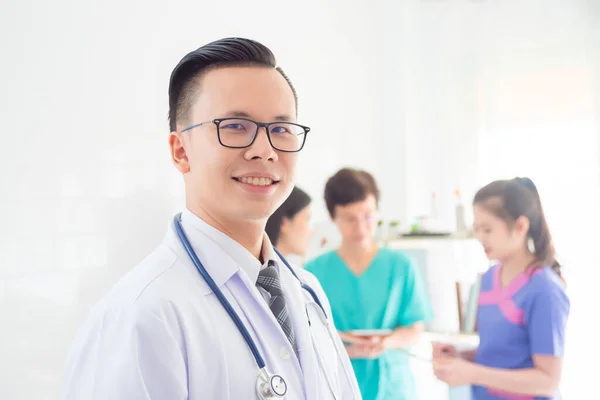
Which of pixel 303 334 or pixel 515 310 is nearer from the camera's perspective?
pixel 303 334

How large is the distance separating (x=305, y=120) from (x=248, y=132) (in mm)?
1959

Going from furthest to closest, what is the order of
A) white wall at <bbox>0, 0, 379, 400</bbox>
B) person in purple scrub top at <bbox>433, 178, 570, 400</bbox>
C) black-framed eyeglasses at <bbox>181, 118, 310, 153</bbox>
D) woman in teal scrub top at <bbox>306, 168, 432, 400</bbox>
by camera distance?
woman in teal scrub top at <bbox>306, 168, 432, 400</bbox> < person in purple scrub top at <bbox>433, 178, 570, 400</bbox> < white wall at <bbox>0, 0, 379, 400</bbox> < black-framed eyeglasses at <bbox>181, 118, 310, 153</bbox>

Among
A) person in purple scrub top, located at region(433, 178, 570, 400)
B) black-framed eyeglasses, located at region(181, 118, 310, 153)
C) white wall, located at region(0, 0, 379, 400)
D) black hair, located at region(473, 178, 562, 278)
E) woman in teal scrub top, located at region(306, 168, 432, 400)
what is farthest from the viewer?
woman in teal scrub top, located at region(306, 168, 432, 400)

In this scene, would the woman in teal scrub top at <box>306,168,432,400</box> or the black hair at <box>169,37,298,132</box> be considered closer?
the black hair at <box>169,37,298,132</box>

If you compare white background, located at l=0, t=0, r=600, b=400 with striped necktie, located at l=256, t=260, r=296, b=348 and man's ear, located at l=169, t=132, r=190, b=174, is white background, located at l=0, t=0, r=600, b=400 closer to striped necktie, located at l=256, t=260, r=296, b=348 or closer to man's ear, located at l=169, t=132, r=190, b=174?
man's ear, located at l=169, t=132, r=190, b=174

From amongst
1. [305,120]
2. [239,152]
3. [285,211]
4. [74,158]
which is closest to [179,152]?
[239,152]

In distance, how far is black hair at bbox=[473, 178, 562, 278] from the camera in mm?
1734

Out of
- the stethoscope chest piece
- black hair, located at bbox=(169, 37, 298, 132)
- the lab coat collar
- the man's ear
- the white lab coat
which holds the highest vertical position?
black hair, located at bbox=(169, 37, 298, 132)

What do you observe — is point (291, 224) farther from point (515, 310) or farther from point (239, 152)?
point (239, 152)

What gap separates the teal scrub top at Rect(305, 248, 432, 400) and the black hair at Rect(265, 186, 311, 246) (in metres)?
0.25

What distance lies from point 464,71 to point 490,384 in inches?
113

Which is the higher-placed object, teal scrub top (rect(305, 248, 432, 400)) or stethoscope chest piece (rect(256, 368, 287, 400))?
stethoscope chest piece (rect(256, 368, 287, 400))

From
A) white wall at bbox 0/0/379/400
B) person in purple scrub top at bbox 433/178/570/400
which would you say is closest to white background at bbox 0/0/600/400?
white wall at bbox 0/0/379/400

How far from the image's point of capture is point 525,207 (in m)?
1.78
